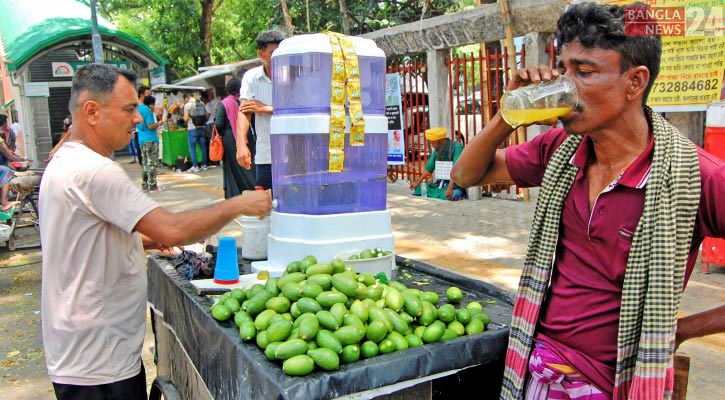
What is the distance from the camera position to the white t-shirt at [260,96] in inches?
187

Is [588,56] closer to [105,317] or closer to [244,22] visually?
[105,317]

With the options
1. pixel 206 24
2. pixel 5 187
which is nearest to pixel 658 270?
pixel 5 187

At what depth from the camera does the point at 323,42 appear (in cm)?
312

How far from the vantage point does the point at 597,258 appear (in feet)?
5.73

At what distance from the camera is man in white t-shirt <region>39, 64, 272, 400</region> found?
217 cm

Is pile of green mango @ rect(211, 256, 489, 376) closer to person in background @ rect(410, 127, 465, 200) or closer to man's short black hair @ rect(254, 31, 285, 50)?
man's short black hair @ rect(254, 31, 285, 50)

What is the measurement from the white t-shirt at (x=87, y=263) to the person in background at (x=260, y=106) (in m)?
2.37

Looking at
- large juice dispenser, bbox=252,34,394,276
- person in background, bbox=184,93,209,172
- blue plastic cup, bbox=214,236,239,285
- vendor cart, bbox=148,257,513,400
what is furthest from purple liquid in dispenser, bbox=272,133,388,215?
person in background, bbox=184,93,209,172

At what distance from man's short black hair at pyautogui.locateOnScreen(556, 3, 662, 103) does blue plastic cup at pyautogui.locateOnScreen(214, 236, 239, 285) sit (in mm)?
1817

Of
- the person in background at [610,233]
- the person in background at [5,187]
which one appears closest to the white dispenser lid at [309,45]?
the person in background at [610,233]

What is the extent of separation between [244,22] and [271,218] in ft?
53.6

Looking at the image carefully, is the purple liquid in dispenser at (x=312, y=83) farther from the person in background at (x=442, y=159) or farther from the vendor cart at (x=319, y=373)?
the person in background at (x=442, y=159)

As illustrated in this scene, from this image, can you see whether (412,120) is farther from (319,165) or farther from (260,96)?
(319,165)

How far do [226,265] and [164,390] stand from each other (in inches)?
29.0
